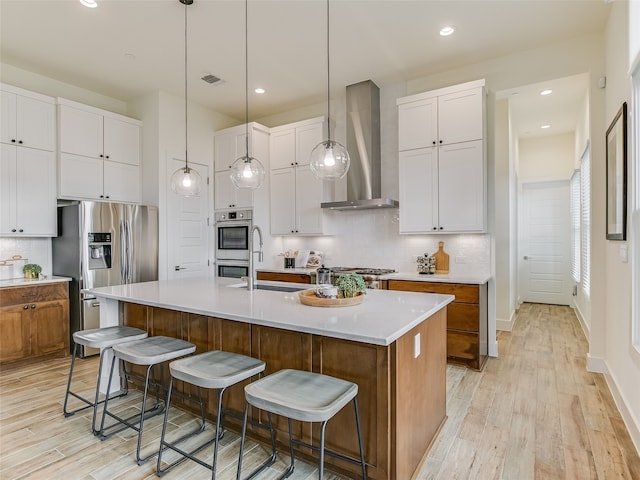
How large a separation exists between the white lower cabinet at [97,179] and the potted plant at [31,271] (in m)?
0.83

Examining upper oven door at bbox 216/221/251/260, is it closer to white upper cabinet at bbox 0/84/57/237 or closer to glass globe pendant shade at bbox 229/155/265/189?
white upper cabinet at bbox 0/84/57/237

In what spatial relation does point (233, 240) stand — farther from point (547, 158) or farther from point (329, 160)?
point (547, 158)

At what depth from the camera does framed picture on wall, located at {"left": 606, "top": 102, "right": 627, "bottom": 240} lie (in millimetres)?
2500

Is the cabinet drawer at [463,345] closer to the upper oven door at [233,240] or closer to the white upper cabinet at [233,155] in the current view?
the upper oven door at [233,240]

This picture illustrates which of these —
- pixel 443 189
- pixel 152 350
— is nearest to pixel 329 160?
pixel 152 350

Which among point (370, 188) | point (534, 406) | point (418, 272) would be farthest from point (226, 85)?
point (534, 406)

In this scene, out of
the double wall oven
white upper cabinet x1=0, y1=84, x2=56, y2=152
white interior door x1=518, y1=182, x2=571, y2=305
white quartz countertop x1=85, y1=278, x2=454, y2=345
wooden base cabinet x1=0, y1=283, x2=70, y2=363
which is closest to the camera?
white quartz countertop x1=85, y1=278, x2=454, y2=345

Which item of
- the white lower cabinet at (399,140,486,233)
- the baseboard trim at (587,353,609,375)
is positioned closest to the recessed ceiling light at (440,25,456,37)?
the white lower cabinet at (399,140,486,233)

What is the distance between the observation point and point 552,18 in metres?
3.13

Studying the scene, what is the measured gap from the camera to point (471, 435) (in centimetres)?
229

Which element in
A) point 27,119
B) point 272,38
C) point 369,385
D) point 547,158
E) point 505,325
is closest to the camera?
point 369,385

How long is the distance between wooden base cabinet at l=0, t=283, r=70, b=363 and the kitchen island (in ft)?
5.93

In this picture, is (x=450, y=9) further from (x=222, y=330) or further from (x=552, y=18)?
(x=222, y=330)

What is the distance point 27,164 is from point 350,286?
3.88 meters
